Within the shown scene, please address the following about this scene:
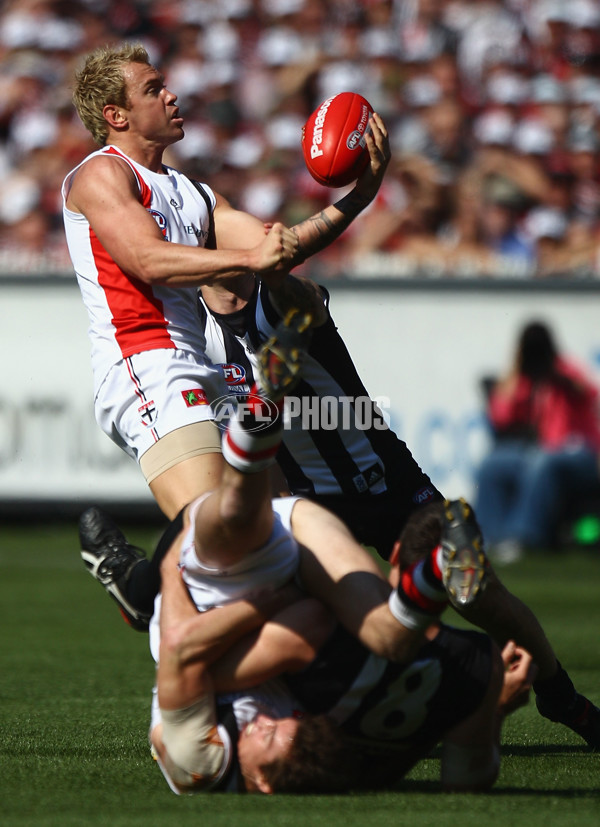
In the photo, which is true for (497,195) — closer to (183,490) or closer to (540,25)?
(540,25)

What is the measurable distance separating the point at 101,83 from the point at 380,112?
836cm

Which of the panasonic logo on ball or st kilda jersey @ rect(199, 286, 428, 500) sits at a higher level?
the panasonic logo on ball

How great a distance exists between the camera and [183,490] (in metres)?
4.32

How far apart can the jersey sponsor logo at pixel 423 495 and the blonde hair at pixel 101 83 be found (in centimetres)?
180

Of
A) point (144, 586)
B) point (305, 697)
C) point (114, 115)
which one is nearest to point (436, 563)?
point (305, 697)

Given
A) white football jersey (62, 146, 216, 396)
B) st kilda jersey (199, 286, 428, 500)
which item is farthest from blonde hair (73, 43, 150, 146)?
st kilda jersey (199, 286, 428, 500)

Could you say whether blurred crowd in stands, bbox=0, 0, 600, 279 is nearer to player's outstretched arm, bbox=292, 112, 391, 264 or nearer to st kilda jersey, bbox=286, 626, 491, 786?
player's outstretched arm, bbox=292, 112, 391, 264

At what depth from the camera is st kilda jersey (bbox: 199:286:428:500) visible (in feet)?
17.0

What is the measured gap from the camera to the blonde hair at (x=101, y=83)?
15.6ft

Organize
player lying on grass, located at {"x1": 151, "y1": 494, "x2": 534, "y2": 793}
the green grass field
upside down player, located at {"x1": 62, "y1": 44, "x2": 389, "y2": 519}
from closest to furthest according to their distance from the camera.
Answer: the green grass field
player lying on grass, located at {"x1": 151, "y1": 494, "x2": 534, "y2": 793}
upside down player, located at {"x1": 62, "y1": 44, "x2": 389, "y2": 519}

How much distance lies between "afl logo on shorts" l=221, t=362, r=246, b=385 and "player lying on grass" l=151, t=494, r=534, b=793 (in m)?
1.45

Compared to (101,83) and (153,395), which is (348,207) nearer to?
(153,395)

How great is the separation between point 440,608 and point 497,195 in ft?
30.1

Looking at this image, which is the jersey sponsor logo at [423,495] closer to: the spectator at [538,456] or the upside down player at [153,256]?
the upside down player at [153,256]
